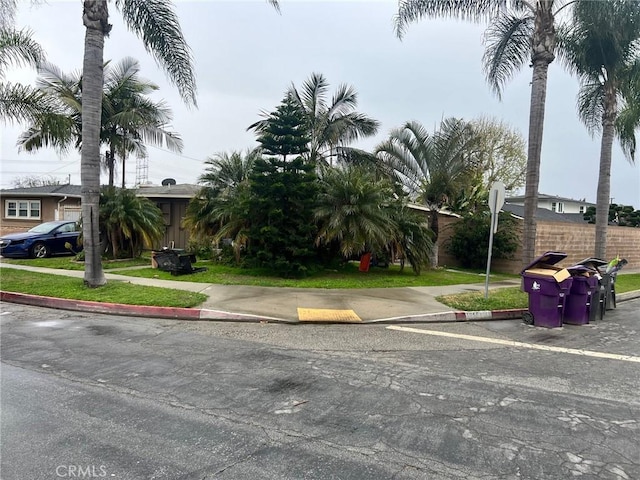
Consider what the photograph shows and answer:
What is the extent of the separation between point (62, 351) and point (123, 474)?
3678 millimetres

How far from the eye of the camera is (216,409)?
4.15 m

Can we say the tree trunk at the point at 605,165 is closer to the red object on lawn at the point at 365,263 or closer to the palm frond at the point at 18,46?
the red object on lawn at the point at 365,263

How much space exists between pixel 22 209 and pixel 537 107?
85.2ft

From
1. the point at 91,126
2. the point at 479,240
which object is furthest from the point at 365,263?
the point at 91,126

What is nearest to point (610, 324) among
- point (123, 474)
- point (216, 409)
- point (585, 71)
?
point (216, 409)

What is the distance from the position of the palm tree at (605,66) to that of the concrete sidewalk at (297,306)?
9.46 metres

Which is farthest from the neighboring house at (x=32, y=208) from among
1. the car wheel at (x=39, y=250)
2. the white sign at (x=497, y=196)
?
the white sign at (x=497, y=196)

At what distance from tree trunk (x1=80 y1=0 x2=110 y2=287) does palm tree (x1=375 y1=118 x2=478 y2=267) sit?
1075 cm

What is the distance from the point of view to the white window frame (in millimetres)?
24078

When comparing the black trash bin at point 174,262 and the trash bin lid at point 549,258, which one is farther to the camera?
the black trash bin at point 174,262

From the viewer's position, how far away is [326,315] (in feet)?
28.2

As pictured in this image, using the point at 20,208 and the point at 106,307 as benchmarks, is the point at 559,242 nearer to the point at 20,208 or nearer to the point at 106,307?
the point at 106,307

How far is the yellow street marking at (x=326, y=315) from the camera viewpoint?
27.3 feet

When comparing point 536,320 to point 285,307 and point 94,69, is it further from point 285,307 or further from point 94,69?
point 94,69
